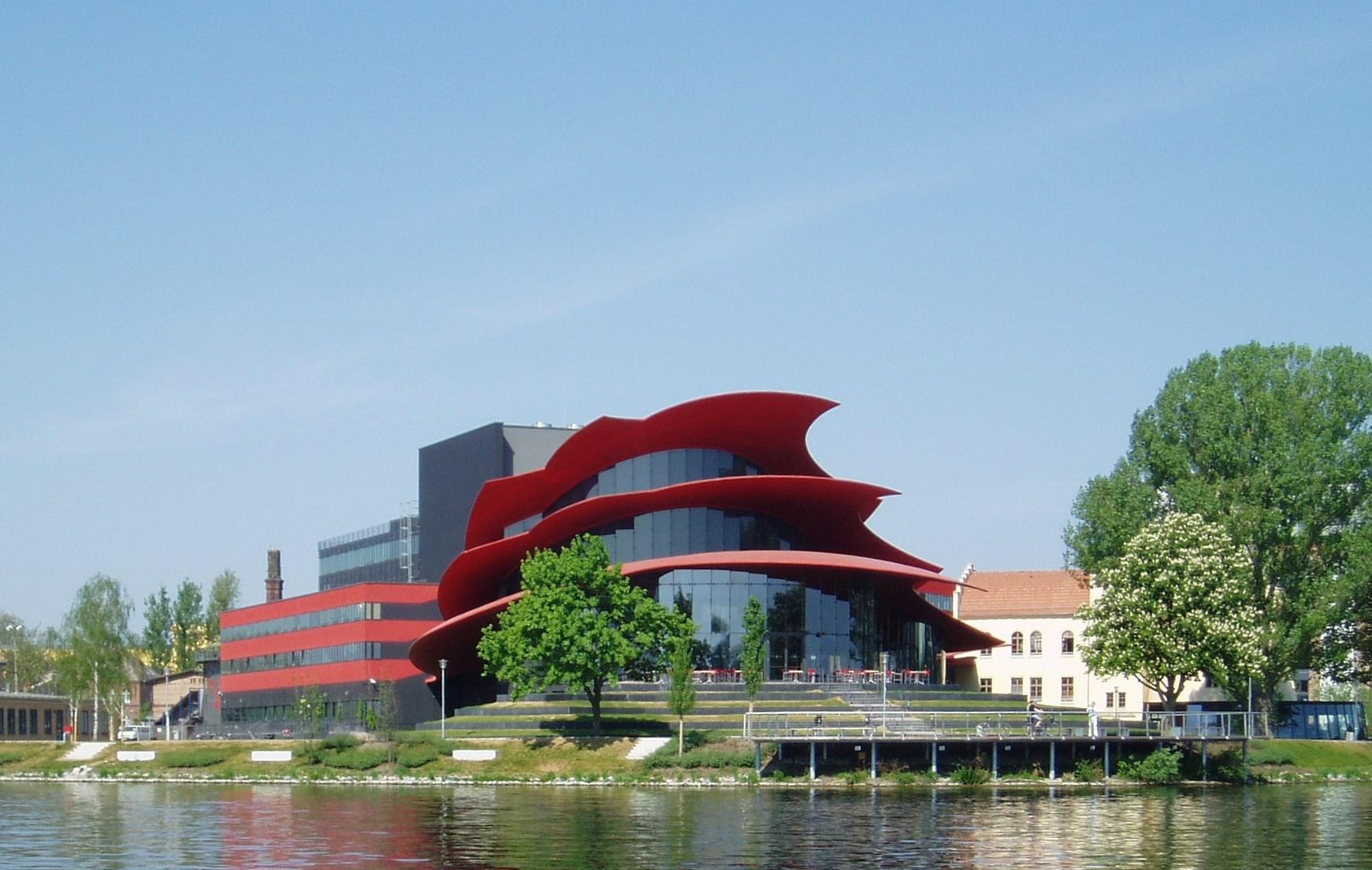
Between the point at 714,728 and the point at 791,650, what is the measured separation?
1065cm

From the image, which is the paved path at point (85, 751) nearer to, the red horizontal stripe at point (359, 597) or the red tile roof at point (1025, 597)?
the red horizontal stripe at point (359, 597)

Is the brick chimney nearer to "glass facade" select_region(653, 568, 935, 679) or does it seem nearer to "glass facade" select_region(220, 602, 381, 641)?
"glass facade" select_region(220, 602, 381, 641)

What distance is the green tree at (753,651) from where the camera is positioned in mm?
61844

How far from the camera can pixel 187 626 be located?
125 meters

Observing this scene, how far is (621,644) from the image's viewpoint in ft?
201

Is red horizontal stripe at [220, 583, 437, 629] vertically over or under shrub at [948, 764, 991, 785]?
over

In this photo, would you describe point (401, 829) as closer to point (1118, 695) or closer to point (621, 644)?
point (621, 644)

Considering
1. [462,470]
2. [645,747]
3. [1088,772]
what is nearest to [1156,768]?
[1088,772]

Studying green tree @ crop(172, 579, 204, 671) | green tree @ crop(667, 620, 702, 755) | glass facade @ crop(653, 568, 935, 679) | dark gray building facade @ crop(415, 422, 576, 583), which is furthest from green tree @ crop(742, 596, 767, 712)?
green tree @ crop(172, 579, 204, 671)

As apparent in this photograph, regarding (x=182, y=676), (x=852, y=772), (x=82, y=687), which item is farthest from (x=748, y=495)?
(x=182, y=676)

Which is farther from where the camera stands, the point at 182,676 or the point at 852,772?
the point at 182,676

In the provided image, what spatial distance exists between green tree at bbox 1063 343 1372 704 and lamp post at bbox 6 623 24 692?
92.8 meters

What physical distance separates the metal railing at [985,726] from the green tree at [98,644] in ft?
184

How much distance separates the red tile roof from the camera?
9300 cm
